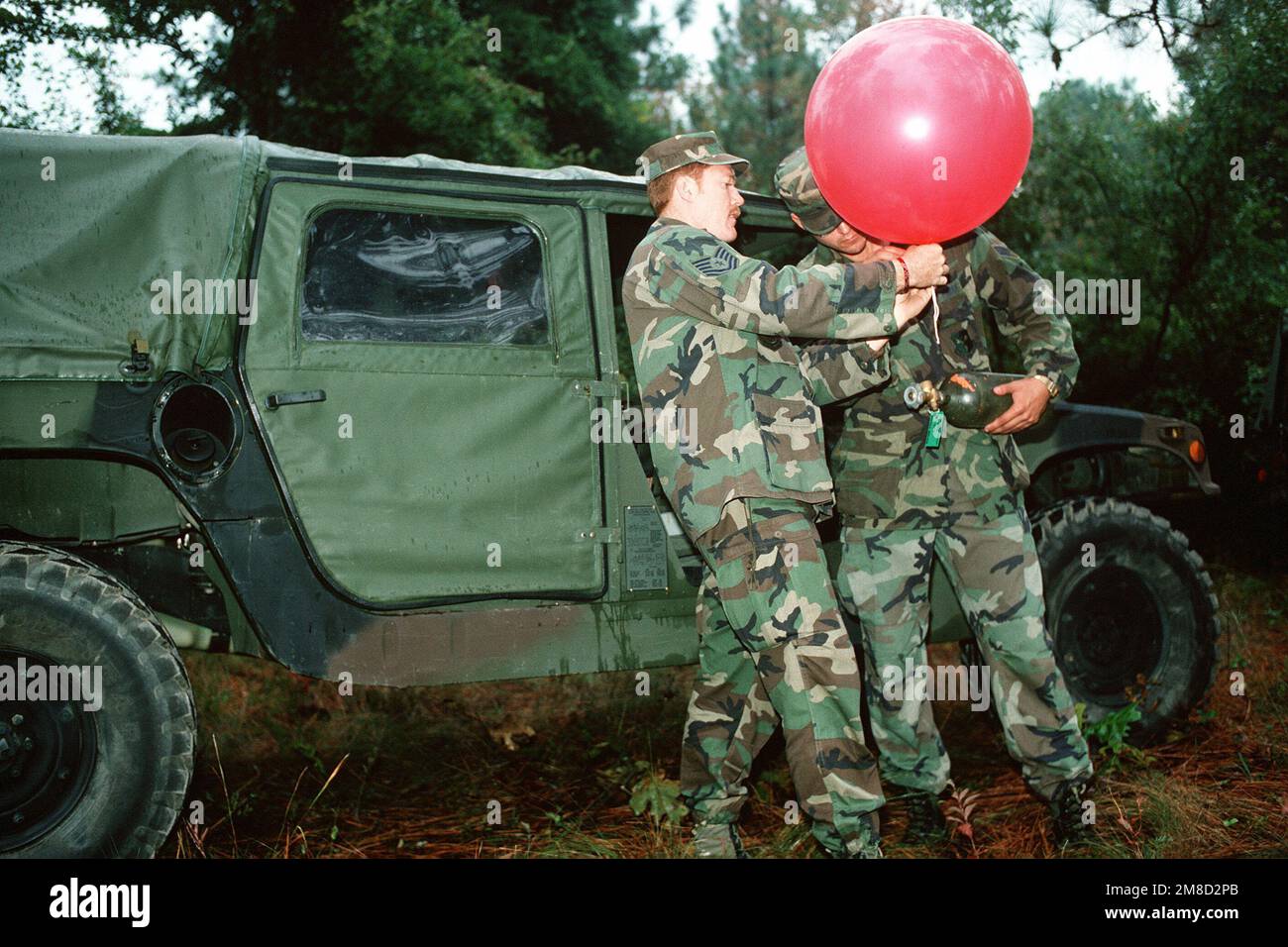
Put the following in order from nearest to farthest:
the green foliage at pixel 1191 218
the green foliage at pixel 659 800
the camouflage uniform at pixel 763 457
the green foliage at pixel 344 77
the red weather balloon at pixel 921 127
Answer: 1. the red weather balloon at pixel 921 127
2. the camouflage uniform at pixel 763 457
3. the green foliage at pixel 659 800
4. the green foliage at pixel 1191 218
5. the green foliage at pixel 344 77

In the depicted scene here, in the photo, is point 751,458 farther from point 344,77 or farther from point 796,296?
point 344,77

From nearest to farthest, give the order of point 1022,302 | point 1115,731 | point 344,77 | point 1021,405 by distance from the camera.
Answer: point 1021,405 < point 1022,302 < point 1115,731 < point 344,77

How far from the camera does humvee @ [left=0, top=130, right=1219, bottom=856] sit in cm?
273

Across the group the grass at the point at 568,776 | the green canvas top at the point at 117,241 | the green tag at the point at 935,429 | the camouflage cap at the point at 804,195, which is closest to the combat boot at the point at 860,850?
the grass at the point at 568,776

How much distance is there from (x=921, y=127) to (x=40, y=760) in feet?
8.46

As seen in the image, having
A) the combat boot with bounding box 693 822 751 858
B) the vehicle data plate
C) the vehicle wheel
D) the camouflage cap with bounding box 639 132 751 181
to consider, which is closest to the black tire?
the vehicle data plate

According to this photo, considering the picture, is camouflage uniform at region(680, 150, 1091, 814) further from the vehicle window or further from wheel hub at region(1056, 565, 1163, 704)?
the vehicle window

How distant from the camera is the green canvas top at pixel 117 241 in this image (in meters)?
2.79

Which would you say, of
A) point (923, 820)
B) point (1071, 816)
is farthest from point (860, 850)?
point (1071, 816)

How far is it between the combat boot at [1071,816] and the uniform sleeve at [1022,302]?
3.70 feet

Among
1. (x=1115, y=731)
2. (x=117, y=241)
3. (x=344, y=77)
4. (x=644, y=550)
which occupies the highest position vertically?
(x=344, y=77)

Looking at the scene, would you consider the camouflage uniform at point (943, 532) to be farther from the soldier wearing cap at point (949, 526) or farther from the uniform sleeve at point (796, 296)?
the uniform sleeve at point (796, 296)

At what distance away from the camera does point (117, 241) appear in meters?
2.88

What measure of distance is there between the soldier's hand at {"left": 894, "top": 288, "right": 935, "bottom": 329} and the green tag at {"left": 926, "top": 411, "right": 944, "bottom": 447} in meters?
0.49
